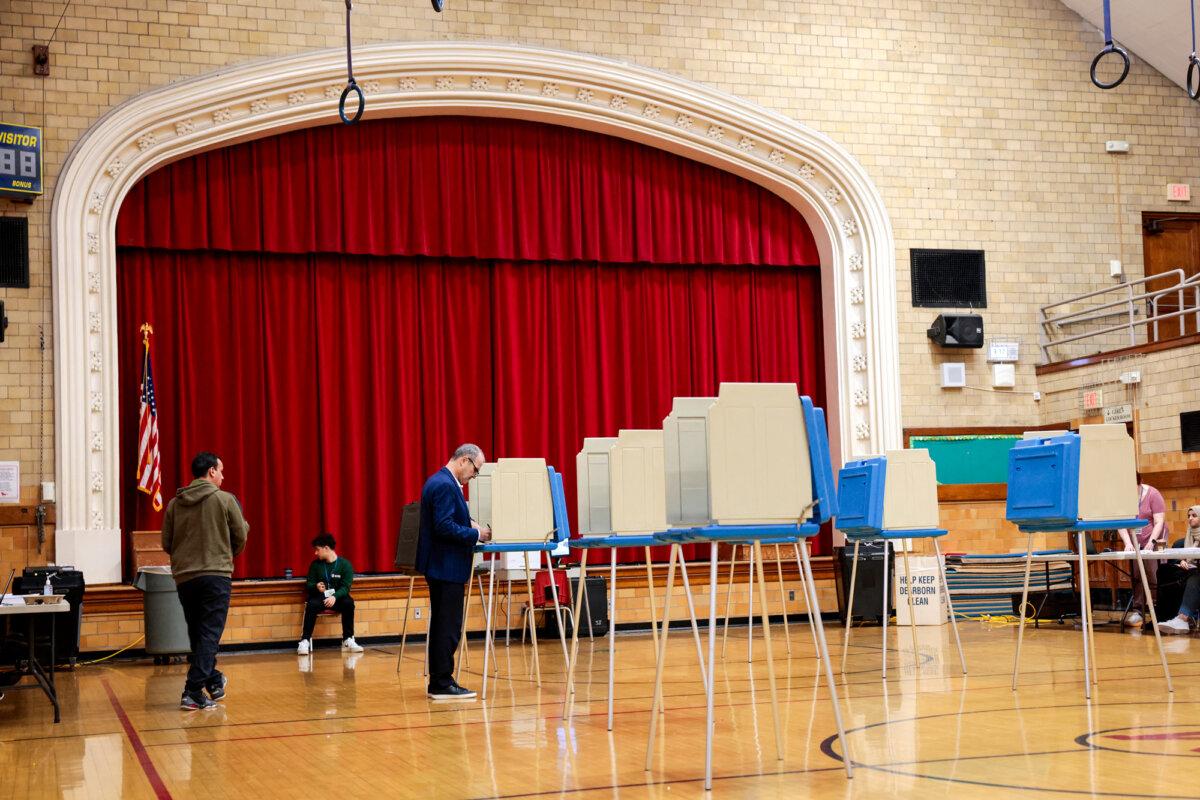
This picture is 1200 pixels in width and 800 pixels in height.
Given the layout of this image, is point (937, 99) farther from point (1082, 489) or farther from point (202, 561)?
point (202, 561)

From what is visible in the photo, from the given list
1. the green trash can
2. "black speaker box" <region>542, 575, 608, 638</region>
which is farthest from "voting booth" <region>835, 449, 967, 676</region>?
the green trash can

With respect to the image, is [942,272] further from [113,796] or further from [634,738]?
[113,796]

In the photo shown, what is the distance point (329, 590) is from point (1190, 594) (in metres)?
7.30

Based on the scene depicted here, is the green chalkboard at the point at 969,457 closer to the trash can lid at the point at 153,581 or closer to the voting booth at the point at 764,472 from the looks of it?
the trash can lid at the point at 153,581

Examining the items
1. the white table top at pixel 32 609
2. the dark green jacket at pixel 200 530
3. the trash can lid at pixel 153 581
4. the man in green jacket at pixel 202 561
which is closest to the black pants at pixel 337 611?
the trash can lid at pixel 153 581

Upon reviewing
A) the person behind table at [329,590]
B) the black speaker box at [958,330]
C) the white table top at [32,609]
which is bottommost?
the person behind table at [329,590]

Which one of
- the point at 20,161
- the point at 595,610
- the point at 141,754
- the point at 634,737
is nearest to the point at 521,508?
the point at 634,737

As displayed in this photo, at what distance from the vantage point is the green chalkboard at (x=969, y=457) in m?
14.4

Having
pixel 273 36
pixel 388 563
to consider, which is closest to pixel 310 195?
pixel 273 36

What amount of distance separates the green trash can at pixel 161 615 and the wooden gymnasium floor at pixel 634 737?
198 cm

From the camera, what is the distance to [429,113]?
1380cm

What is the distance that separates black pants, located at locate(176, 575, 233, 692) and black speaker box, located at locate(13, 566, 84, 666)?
3.75 m

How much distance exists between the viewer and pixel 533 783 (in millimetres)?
4707

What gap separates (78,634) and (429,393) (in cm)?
431
